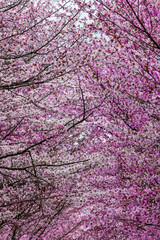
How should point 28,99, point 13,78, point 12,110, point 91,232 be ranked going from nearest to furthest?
1. point 13,78
2. point 28,99
3. point 12,110
4. point 91,232

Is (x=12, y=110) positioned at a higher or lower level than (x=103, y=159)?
higher

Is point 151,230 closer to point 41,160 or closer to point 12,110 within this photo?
point 41,160

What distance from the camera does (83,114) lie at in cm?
447

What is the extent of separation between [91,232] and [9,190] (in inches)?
181

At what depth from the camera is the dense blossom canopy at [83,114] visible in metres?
4.43

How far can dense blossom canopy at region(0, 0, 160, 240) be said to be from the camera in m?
4.43

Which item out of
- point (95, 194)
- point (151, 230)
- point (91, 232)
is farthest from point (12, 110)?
point (91, 232)

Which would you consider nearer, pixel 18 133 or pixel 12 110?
pixel 12 110

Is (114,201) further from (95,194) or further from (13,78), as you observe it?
(13,78)

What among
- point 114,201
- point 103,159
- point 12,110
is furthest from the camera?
point 114,201

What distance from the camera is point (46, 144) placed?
6.08m

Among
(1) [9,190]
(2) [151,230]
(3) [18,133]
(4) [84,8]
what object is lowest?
(2) [151,230]

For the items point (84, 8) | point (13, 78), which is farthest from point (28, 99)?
point (84, 8)

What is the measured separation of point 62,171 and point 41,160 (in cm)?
48
